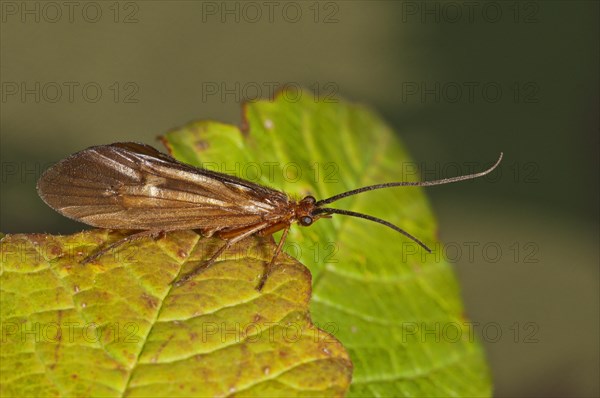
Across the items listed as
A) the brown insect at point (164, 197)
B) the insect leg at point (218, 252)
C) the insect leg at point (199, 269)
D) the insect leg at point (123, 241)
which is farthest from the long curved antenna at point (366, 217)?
the insect leg at point (123, 241)

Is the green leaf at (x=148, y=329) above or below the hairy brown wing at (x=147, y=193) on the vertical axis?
below

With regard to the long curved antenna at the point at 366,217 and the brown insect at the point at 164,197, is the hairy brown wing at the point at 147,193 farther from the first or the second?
the long curved antenna at the point at 366,217

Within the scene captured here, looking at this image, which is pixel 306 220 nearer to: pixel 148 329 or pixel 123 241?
pixel 123 241

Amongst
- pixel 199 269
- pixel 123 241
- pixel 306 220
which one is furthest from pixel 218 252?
pixel 306 220

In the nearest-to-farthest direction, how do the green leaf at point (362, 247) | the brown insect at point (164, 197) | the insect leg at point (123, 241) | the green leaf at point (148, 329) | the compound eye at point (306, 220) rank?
the green leaf at point (148, 329) < the insect leg at point (123, 241) < the green leaf at point (362, 247) < the brown insect at point (164, 197) < the compound eye at point (306, 220)

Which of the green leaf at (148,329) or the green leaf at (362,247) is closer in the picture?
the green leaf at (148,329)

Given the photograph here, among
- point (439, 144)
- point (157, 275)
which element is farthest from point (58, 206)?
point (439, 144)
